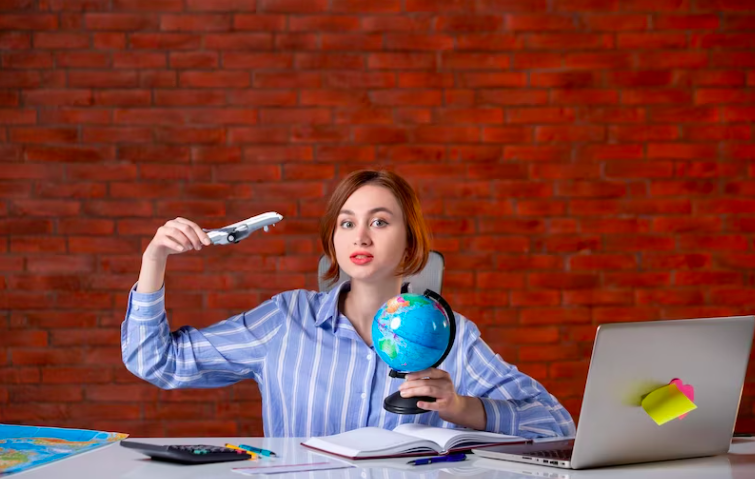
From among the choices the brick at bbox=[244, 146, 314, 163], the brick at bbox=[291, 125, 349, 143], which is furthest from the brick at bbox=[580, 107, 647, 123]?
the brick at bbox=[244, 146, 314, 163]

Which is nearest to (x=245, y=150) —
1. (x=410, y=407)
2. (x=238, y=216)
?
(x=238, y=216)

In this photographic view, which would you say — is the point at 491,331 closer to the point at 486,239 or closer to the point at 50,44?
the point at 486,239

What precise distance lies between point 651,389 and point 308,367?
34.3 inches

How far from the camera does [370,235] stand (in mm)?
1896

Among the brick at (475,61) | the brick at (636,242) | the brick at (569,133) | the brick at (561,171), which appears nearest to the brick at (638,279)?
the brick at (636,242)

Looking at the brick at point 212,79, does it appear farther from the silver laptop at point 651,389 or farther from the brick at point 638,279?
the silver laptop at point 651,389

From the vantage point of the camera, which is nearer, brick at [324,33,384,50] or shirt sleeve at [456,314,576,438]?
shirt sleeve at [456,314,576,438]

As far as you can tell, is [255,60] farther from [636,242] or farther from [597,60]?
[636,242]

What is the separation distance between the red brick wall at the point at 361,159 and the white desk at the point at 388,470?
Answer: 1.83 meters

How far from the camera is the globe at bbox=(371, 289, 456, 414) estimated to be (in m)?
1.58

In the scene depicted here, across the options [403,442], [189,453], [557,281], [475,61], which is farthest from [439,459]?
[475,61]

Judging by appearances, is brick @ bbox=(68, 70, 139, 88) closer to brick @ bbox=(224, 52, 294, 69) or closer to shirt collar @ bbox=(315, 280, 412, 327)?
brick @ bbox=(224, 52, 294, 69)

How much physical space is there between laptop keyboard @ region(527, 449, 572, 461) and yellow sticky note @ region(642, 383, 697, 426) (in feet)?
0.57

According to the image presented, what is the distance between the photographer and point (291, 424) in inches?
76.9
